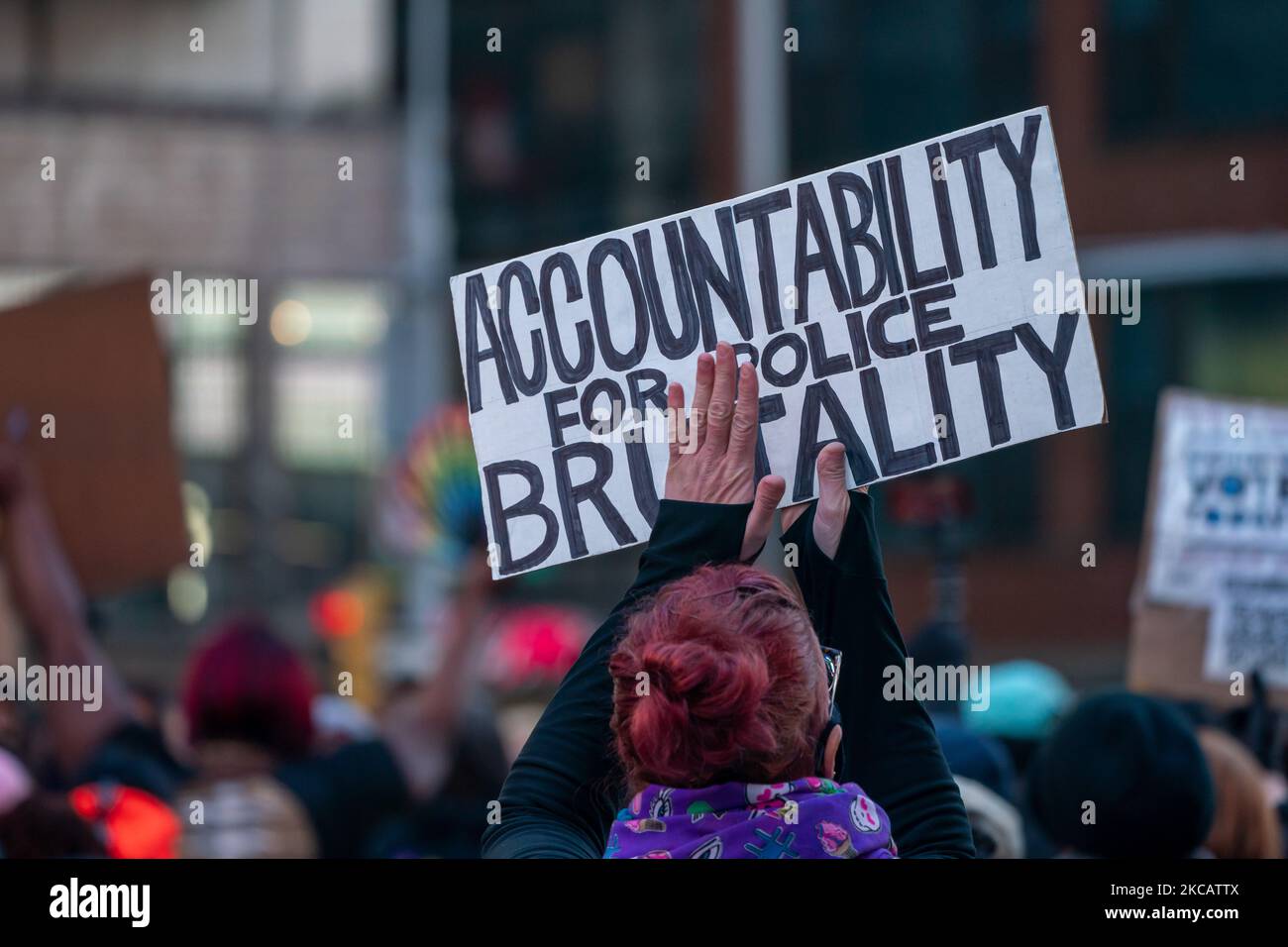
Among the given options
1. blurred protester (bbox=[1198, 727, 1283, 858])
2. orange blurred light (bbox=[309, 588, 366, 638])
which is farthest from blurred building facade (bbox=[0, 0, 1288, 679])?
blurred protester (bbox=[1198, 727, 1283, 858])

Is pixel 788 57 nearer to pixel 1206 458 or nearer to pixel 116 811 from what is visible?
pixel 1206 458

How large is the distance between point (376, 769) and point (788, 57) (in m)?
13.6

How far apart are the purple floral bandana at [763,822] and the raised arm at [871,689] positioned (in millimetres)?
150

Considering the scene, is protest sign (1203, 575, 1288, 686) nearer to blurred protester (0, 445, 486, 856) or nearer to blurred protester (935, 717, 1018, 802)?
blurred protester (935, 717, 1018, 802)

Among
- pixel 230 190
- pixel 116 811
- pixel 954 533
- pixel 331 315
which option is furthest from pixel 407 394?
pixel 116 811

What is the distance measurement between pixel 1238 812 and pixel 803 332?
1.33 m

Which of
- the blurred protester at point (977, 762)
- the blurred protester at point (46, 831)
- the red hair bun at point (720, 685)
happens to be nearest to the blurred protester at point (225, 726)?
the blurred protester at point (46, 831)

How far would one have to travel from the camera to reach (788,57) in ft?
53.1

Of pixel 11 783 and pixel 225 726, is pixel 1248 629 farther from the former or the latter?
pixel 11 783

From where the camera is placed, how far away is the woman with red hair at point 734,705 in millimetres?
1821

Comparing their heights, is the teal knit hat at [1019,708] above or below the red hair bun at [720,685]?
below

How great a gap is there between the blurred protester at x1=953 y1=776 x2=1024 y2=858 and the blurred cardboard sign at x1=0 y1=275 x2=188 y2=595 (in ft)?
5.17

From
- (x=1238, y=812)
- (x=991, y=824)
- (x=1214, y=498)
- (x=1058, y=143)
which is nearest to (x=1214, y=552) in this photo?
(x=1214, y=498)

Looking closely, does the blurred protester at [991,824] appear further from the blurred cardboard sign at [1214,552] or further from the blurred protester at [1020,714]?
the blurred protester at [1020,714]
